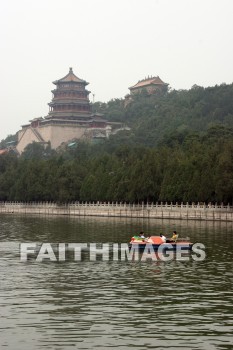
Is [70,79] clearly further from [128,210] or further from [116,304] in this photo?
[116,304]

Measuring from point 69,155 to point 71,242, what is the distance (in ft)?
287

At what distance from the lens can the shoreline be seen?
63531 millimetres

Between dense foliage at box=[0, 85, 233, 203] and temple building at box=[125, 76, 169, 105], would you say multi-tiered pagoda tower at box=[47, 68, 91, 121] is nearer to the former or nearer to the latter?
dense foliage at box=[0, 85, 233, 203]

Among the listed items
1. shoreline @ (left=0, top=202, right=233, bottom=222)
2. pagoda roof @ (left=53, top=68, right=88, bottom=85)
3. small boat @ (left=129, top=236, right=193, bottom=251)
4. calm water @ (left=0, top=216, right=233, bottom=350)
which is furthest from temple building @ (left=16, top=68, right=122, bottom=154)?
calm water @ (left=0, top=216, right=233, bottom=350)

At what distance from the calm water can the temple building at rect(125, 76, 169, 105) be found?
473ft

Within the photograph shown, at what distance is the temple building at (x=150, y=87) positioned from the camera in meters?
175

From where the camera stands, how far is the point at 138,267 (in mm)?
29094

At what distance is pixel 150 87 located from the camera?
17525 centimetres

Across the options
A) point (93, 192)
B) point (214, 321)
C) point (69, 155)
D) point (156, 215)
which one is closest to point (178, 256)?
point (214, 321)

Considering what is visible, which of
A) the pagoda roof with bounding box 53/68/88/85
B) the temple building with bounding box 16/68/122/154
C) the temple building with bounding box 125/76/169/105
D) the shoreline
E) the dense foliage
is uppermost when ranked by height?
the temple building with bounding box 125/76/169/105

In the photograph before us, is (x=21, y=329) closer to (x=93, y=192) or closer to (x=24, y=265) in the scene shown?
(x=24, y=265)

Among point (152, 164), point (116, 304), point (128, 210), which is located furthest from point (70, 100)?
point (116, 304)

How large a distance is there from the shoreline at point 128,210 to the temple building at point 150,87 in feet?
253

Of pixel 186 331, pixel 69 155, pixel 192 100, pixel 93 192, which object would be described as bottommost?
pixel 186 331
